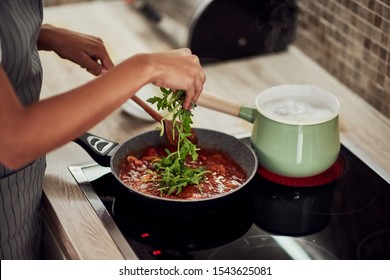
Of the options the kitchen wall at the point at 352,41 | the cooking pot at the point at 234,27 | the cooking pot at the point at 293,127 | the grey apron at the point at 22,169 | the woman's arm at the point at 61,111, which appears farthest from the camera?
the cooking pot at the point at 234,27

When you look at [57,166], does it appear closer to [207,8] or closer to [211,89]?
[211,89]

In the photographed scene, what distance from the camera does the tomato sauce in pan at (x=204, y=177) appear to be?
1.30 m

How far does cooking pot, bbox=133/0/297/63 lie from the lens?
188 cm

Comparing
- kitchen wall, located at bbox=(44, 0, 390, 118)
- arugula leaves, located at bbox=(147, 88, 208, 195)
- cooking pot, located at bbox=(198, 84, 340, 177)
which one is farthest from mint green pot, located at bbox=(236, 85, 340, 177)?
kitchen wall, located at bbox=(44, 0, 390, 118)

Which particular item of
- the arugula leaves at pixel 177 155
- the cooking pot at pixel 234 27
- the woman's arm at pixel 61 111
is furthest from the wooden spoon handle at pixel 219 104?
the cooking pot at pixel 234 27

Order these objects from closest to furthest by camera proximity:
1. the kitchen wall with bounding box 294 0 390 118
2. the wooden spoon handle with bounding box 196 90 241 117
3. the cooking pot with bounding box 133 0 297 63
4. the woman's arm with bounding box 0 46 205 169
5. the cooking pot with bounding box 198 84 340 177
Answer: the woman's arm with bounding box 0 46 205 169
the cooking pot with bounding box 198 84 340 177
the wooden spoon handle with bounding box 196 90 241 117
the kitchen wall with bounding box 294 0 390 118
the cooking pot with bounding box 133 0 297 63

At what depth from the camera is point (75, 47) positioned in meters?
1.41

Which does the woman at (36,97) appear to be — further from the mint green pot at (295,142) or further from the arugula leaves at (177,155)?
the mint green pot at (295,142)

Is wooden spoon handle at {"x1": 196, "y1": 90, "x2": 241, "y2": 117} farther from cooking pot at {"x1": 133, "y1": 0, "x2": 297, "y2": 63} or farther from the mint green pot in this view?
cooking pot at {"x1": 133, "y1": 0, "x2": 297, "y2": 63}

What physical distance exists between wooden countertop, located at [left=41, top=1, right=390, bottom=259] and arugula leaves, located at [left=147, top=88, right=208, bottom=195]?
0.50 feet

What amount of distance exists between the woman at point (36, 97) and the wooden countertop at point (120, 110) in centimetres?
8

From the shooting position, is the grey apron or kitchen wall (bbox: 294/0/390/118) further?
kitchen wall (bbox: 294/0/390/118)

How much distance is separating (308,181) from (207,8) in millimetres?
668

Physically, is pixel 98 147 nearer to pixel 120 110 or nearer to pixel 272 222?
pixel 120 110
